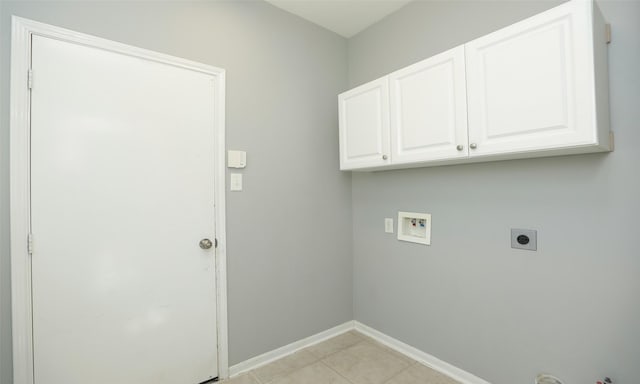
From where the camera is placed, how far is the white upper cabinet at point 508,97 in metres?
1.19

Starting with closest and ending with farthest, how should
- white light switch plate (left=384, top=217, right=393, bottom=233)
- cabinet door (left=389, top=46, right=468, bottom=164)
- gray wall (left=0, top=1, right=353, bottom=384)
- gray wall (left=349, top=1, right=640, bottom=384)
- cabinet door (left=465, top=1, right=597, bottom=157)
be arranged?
cabinet door (left=465, top=1, right=597, bottom=157) → gray wall (left=349, top=1, right=640, bottom=384) → cabinet door (left=389, top=46, right=468, bottom=164) → gray wall (left=0, top=1, right=353, bottom=384) → white light switch plate (left=384, top=217, right=393, bottom=233)

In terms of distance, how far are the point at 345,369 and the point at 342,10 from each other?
2736 mm

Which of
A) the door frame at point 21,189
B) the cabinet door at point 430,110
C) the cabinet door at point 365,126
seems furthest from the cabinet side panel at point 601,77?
the door frame at point 21,189

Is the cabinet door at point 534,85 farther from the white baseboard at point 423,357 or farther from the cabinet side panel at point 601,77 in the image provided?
the white baseboard at point 423,357

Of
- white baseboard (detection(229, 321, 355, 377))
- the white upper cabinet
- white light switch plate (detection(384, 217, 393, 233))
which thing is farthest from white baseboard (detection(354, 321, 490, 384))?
the white upper cabinet

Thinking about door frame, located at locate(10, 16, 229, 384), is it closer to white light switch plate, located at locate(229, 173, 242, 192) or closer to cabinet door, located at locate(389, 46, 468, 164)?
white light switch plate, located at locate(229, 173, 242, 192)

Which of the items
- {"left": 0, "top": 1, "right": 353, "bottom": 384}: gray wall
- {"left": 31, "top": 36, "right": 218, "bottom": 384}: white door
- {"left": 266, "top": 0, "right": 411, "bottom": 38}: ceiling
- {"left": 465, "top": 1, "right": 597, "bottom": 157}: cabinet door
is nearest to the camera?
{"left": 465, "top": 1, "right": 597, "bottom": 157}: cabinet door

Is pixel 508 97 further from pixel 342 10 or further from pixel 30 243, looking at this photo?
pixel 30 243

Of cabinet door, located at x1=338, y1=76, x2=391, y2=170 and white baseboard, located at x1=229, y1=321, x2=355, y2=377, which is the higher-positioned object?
cabinet door, located at x1=338, y1=76, x2=391, y2=170

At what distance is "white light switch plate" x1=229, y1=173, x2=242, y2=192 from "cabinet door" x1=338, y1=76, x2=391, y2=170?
2.60 ft

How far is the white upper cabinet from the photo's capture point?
1194 millimetres

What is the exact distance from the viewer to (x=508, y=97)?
4.54ft

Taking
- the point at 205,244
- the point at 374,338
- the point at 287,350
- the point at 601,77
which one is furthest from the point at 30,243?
the point at 601,77

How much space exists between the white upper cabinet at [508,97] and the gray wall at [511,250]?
15 centimetres
